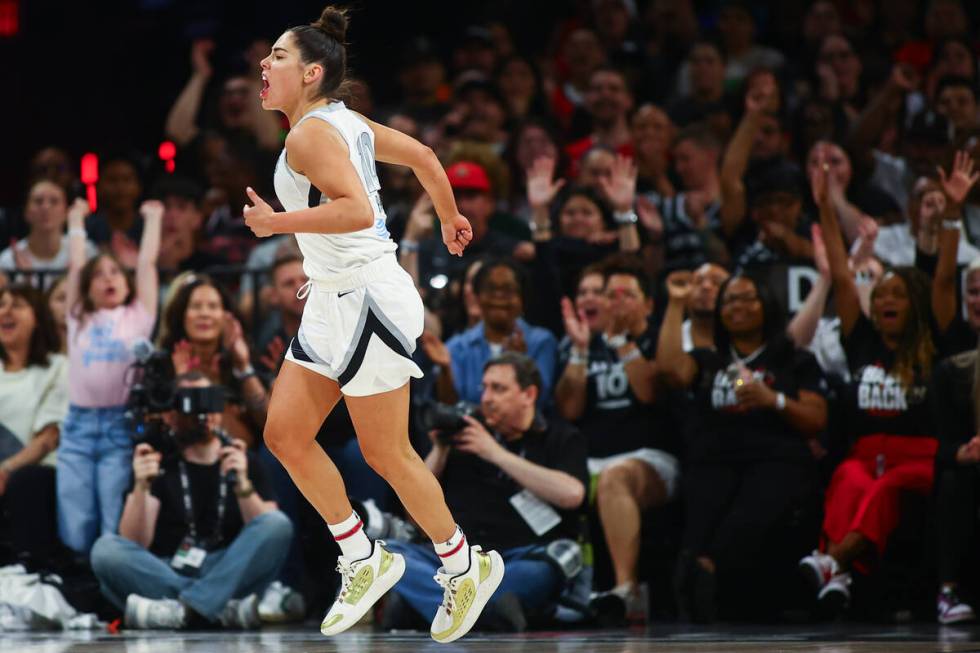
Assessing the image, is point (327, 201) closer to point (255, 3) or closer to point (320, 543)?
point (320, 543)

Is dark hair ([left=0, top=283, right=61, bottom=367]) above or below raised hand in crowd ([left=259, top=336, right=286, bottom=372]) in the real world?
above

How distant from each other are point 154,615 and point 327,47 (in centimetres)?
305

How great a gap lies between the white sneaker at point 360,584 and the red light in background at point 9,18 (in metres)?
Answer: 7.28

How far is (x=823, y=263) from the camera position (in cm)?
732

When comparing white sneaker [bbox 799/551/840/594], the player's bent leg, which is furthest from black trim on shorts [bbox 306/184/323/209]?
white sneaker [bbox 799/551/840/594]

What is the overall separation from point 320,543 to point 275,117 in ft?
13.2

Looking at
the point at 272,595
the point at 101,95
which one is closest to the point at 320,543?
the point at 272,595

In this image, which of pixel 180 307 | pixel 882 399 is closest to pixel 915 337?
pixel 882 399

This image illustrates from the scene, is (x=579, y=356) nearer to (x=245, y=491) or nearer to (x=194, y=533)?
(x=245, y=491)

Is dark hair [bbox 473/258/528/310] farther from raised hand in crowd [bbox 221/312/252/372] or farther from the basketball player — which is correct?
the basketball player

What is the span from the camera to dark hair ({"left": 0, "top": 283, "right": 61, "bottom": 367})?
7.90m

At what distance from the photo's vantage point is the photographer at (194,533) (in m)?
6.82

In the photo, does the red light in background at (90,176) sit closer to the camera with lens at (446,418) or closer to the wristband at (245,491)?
the wristband at (245,491)

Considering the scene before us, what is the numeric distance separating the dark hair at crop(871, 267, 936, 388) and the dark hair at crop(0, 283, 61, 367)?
14.4 feet
